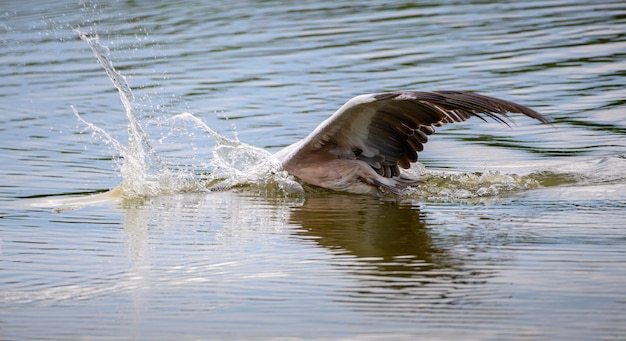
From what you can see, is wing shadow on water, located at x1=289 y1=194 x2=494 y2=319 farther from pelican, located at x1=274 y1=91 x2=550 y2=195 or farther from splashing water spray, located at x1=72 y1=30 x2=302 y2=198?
splashing water spray, located at x1=72 y1=30 x2=302 y2=198

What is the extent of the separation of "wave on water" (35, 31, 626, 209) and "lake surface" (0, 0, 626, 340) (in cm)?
2

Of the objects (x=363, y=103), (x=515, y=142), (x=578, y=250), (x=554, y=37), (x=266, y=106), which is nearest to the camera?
(x=578, y=250)

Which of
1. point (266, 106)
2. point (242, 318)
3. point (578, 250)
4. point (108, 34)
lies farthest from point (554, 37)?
point (242, 318)

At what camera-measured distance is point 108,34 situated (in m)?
16.7

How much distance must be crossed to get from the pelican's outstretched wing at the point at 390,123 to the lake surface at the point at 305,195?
30 cm

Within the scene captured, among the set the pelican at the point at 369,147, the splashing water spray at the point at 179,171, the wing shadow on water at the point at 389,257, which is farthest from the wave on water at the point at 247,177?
the wing shadow on water at the point at 389,257

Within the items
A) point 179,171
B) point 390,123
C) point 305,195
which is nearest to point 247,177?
point 305,195

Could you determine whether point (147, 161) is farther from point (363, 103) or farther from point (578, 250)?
point (578, 250)

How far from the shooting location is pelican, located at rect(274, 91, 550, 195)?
25.8 feet

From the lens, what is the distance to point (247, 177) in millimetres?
8516

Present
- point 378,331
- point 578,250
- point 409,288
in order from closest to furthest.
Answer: point 378,331 < point 409,288 < point 578,250

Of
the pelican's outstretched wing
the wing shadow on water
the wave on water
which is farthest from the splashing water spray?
the wing shadow on water

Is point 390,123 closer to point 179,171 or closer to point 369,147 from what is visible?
point 369,147

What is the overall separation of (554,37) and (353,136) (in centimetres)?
678
